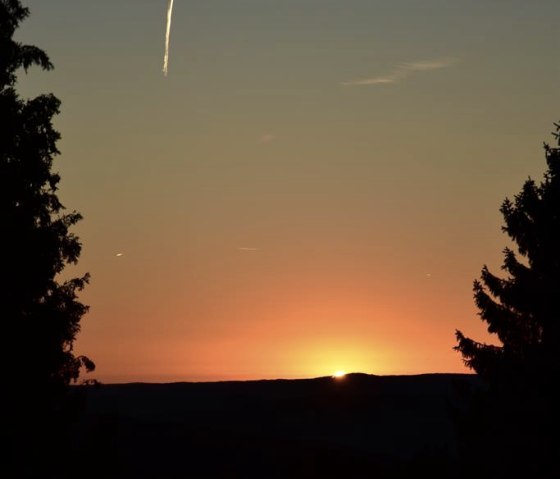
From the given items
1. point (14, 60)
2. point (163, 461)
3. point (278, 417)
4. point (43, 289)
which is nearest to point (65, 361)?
point (43, 289)

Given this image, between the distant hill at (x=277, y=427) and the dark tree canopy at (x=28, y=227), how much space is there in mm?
4587

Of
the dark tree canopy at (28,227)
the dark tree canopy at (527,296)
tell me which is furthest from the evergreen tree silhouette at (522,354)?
the dark tree canopy at (28,227)

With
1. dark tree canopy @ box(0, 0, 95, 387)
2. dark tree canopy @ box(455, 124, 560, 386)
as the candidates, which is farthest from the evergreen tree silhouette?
dark tree canopy @ box(0, 0, 95, 387)

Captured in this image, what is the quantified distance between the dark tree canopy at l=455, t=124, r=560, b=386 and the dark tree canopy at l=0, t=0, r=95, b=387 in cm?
1397

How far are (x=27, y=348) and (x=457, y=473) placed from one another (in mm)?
18200

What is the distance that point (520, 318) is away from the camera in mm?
38250

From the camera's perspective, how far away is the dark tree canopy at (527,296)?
110 ft

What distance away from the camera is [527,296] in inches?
1409

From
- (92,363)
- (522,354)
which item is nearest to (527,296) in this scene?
(522,354)

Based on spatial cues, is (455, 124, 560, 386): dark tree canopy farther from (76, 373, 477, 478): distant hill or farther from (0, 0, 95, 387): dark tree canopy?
(0, 0, 95, 387): dark tree canopy

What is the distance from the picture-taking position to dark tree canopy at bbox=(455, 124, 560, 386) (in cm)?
3353

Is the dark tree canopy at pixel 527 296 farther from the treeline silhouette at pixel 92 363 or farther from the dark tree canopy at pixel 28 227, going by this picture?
the dark tree canopy at pixel 28 227

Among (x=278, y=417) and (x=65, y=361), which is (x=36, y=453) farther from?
(x=278, y=417)

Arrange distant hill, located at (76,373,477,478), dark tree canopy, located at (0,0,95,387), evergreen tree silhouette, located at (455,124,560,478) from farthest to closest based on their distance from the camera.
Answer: distant hill, located at (76,373,477,478) < evergreen tree silhouette, located at (455,124,560,478) < dark tree canopy, located at (0,0,95,387)
